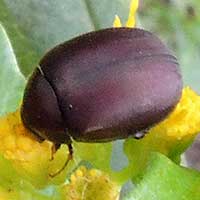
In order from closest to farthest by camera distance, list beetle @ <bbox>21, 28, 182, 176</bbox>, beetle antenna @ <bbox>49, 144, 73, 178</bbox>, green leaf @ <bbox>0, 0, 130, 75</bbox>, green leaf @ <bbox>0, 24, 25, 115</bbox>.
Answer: beetle @ <bbox>21, 28, 182, 176</bbox> → beetle antenna @ <bbox>49, 144, 73, 178</bbox> → green leaf @ <bbox>0, 24, 25, 115</bbox> → green leaf @ <bbox>0, 0, 130, 75</bbox>

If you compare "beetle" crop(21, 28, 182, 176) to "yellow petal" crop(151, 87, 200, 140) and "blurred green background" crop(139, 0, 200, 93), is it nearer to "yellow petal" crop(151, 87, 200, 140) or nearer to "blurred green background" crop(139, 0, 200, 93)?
"yellow petal" crop(151, 87, 200, 140)

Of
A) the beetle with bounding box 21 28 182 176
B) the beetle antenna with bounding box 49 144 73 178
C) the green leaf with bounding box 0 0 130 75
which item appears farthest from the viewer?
the green leaf with bounding box 0 0 130 75

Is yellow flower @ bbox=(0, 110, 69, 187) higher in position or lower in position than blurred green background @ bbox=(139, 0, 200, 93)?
higher

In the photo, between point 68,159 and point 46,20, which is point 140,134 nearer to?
point 68,159

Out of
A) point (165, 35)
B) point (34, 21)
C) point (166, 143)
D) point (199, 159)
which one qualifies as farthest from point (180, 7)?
point (166, 143)

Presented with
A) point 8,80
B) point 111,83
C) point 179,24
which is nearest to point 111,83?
point 111,83

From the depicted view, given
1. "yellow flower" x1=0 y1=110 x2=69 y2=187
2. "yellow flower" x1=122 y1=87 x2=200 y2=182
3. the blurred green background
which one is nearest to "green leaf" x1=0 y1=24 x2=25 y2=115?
"yellow flower" x1=0 y1=110 x2=69 y2=187
